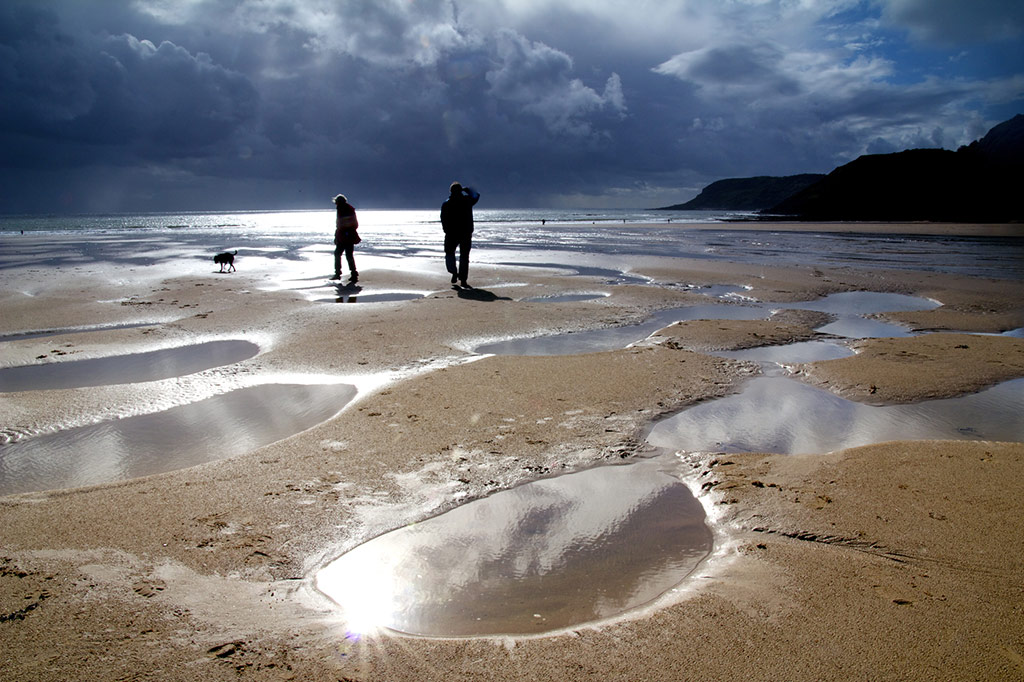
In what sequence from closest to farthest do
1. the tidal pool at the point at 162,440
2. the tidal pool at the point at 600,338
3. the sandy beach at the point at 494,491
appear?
the sandy beach at the point at 494,491
the tidal pool at the point at 162,440
the tidal pool at the point at 600,338

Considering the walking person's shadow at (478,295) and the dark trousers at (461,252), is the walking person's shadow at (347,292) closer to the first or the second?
the walking person's shadow at (478,295)

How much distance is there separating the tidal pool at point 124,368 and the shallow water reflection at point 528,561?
4.16 metres

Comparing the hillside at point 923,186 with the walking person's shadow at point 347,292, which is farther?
the hillside at point 923,186

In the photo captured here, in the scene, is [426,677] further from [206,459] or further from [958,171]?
[958,171]

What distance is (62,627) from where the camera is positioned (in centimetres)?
229

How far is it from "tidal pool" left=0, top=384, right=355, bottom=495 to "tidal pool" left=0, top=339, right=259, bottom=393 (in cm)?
131

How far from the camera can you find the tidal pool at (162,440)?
3.80 metres

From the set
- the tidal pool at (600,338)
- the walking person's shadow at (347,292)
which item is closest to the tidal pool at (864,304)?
the tidal pool at (600,338)

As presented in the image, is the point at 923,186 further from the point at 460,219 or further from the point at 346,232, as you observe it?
the point at 346,232

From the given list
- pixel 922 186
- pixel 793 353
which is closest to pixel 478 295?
pixel 793 353

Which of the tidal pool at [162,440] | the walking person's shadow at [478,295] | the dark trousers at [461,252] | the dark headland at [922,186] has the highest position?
the dark headland at [922,186]

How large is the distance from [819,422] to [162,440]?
4946mm

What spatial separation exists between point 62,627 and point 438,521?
5.32ft

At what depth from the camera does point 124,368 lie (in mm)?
6316
